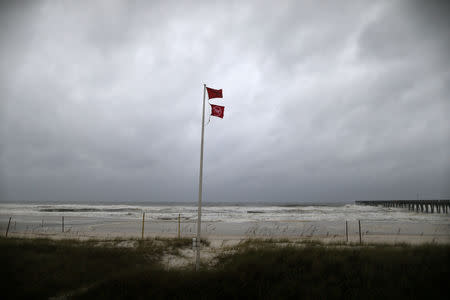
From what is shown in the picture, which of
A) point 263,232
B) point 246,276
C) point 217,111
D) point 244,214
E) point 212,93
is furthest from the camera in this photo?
point 244,214

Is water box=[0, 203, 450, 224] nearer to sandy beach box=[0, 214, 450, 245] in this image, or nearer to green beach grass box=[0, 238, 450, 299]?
sandy beach box=[0, 214, 450, 245]

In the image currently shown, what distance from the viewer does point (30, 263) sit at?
8500 millimetres

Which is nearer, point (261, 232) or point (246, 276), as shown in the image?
Result: point (246, 276)

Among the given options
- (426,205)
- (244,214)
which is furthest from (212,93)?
(426,205)

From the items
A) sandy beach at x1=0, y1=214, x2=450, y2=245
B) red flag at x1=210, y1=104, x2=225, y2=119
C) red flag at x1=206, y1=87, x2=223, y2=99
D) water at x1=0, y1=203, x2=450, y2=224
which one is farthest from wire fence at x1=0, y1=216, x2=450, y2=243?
red flag at x1=206, y1=87, x2=223, y2=99

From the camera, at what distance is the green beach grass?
5992mm

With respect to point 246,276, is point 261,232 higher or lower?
lower

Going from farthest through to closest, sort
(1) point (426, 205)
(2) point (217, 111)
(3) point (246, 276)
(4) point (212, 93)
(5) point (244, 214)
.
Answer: (1) point (426, 205), (5) point (244, 214), (4) point (212, 93), (2) point (217, 111), (3) point (246, 276)

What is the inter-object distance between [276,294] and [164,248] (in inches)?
277

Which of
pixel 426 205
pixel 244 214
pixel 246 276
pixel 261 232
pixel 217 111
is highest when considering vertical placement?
pixel 217 111

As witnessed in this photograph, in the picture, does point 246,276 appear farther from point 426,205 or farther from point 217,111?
point 426,205

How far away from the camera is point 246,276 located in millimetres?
7023

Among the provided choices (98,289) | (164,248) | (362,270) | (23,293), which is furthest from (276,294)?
(164,248)

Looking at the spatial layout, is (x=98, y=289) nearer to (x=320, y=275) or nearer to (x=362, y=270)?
(x=320, y=275)
